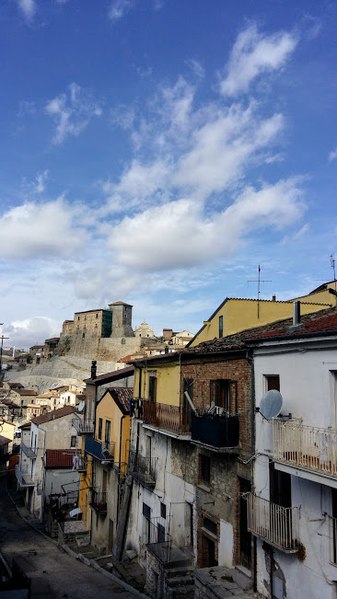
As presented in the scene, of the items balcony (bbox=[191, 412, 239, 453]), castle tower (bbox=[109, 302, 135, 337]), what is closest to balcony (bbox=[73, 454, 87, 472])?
balcony (bbox=[191, 412, 239, 453])

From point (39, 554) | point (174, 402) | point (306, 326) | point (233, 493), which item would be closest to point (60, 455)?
point (39, 554)

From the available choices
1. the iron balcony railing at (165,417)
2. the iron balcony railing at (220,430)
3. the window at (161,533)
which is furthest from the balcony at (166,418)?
the window at (161,533)

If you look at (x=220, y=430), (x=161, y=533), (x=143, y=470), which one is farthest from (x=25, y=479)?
(x=220, y=430)

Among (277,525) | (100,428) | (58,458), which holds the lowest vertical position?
(58,458)

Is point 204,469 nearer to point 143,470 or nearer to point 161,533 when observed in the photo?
point 161,533

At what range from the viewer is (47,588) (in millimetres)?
20375

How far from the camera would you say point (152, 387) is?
76.4ft

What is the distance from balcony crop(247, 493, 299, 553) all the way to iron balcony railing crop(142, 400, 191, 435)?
18.7ft

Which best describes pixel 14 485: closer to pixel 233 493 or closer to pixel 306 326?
pixel 233 493

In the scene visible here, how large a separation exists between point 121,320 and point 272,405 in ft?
336

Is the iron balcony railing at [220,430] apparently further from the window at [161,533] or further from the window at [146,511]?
the window at [146,511]

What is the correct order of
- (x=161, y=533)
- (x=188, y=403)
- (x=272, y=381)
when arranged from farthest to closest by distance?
(x=161, y=533) < (x=188, y=403) < (x=272, y=381)

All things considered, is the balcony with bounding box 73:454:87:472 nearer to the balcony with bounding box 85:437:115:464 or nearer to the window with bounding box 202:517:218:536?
the balcony with bounding box 85:437:115:464

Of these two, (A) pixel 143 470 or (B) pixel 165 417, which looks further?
(A) pixel 143 470
